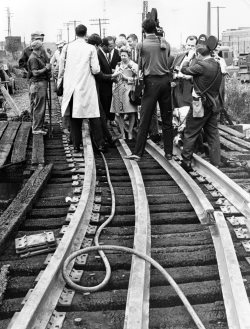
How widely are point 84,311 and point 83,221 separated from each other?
1.59 metres

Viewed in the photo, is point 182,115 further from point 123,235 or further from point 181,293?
point 181,293

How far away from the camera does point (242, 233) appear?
4668 millimetres

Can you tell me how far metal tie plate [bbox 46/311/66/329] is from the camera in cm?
320

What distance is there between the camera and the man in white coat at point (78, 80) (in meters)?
8.00

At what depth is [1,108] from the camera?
17375 millimetres

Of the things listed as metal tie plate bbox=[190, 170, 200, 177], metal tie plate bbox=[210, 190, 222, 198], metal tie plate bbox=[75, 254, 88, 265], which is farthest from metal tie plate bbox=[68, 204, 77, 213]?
metal tie plate bbox=[190, 170, 200, 177]

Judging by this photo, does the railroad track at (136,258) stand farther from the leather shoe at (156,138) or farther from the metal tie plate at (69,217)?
the leather shoe at (156,138)

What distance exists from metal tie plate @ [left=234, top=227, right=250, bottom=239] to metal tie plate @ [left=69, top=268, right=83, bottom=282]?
4.90 ft

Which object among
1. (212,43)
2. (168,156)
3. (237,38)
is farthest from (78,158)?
(237,38)

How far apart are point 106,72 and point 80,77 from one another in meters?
1.14

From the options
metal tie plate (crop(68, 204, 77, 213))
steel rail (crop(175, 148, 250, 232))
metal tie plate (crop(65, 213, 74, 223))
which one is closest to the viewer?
metal tie plate (crop(65, 213, 74, 223))

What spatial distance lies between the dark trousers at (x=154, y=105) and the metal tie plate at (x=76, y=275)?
12.4 feet

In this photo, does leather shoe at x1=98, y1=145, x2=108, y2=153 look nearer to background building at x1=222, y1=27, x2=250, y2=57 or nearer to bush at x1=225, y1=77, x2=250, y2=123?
bush at x1=225, y1=77, x2=250, y2=123

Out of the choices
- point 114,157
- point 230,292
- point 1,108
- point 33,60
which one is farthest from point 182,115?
point 1,108
